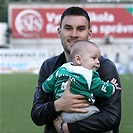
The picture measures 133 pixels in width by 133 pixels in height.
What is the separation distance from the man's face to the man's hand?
1.22ft

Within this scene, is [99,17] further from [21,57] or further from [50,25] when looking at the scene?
[21,57]

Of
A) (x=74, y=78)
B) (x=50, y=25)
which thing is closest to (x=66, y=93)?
(x=74, y=78)

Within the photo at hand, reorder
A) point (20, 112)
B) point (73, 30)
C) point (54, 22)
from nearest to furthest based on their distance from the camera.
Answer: point (73, 30) → point (20, 112) → point (54, 22)

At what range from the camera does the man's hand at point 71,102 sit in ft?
9.14

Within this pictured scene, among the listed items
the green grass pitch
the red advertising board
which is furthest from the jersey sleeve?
the red advertising board

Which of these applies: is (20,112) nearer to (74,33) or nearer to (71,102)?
(74,33)

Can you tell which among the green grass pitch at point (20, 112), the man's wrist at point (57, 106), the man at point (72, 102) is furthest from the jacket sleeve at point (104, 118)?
the green grass pitch at point (20, 112)

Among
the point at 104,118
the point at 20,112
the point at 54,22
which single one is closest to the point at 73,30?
the point at 104,118

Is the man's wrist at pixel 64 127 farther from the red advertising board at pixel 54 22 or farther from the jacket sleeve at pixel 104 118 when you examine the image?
the red advertising board at pixel 54 22

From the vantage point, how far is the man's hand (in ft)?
9.14

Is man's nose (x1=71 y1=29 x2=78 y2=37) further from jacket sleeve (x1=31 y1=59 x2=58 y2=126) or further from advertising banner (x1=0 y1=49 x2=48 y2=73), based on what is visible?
advertising banner (x1=0 y1=49 x2=48 y2=73)

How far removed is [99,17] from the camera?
4041 cm

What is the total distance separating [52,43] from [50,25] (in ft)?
5.59

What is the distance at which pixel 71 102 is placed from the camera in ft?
9.20
